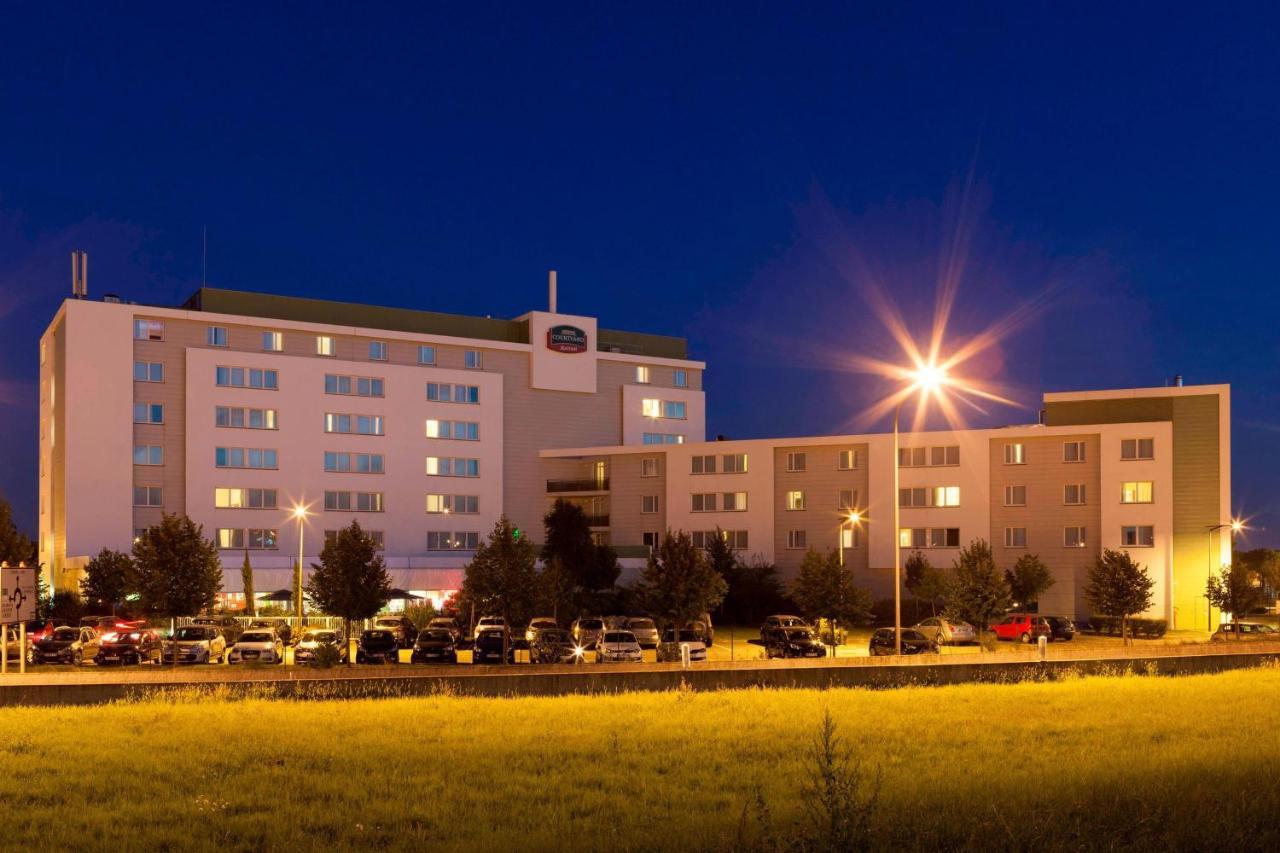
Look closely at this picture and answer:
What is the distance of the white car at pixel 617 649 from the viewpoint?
39312mm

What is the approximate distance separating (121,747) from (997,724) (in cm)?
1313

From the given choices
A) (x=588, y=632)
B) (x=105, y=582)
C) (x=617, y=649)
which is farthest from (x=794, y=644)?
(x=105, y=582)

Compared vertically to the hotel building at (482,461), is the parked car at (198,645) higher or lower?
lower

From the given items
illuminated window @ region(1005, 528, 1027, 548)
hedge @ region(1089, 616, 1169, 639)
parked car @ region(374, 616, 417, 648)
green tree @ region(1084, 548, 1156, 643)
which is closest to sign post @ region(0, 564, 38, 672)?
parked car @ region(374, 616, 417, 648)

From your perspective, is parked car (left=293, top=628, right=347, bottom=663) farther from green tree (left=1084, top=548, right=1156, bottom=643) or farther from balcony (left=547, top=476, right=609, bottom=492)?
balcony (left=547, top=476, right=609, bottom=492)

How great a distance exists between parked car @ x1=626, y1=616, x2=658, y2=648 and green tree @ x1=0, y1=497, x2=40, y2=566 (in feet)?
121

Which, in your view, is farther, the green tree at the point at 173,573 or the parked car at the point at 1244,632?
the parked car at the point at 1244,632

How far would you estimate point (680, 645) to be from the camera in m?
38.1

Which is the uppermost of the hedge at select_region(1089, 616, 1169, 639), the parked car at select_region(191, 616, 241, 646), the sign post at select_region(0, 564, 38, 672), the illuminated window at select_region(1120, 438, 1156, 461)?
the illuminated window at select_region(1120, 438, 1156, 461)

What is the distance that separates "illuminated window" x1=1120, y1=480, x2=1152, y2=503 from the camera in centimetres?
6350

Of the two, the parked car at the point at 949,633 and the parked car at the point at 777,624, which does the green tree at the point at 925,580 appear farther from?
the parked car at the point at 777,624

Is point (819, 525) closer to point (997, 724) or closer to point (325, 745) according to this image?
point (997, 724)

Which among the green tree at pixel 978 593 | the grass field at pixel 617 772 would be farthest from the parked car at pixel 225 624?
the green tree at pixel 978 593

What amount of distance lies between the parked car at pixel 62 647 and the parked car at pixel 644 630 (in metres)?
19.1
